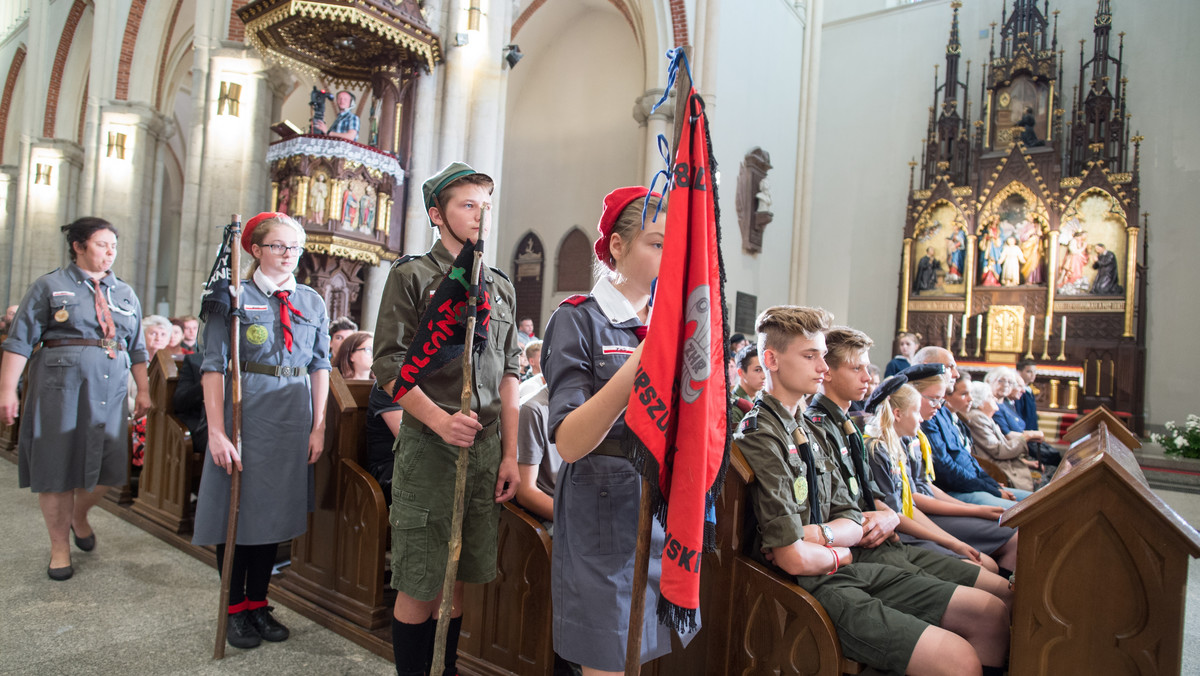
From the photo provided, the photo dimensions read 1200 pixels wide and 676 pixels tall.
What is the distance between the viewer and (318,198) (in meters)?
5.99

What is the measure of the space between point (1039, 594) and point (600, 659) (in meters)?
1.13

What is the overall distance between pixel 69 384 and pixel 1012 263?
1239 cm

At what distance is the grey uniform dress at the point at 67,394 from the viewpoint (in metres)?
2.97

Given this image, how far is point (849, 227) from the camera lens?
13.0m

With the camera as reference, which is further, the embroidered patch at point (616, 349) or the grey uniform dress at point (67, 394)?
the grey uniform dress at point (67, 394)

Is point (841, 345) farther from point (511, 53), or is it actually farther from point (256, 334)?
point (511, 53)

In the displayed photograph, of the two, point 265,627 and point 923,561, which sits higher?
point 923,561

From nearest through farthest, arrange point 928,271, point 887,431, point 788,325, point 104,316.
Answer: point 788,325 < point 887,431 < point 104,316 < point 928,271

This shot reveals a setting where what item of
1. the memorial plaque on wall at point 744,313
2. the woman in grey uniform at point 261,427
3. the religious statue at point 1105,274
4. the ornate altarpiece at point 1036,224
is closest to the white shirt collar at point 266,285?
the woman in grey uniform at point 261,427

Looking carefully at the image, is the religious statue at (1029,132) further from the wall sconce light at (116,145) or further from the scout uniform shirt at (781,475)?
the wall sconce light at (116,145)

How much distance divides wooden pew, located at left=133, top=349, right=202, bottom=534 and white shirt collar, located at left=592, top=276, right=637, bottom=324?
327 cm

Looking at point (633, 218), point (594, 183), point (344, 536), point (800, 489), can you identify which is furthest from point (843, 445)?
point (594, 183)

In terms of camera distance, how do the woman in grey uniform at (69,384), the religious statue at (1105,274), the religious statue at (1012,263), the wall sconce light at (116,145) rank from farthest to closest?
the religious statue at (1012,263), the religious statue at (1105,274), the wall sconce light at (116,145), the woman in grey uniform at (69,384)

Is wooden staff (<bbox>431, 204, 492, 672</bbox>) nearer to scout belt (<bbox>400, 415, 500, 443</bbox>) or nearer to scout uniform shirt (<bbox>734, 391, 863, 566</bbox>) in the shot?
scout belt (<bbox>400, 415, 500, 443</bbox>)
